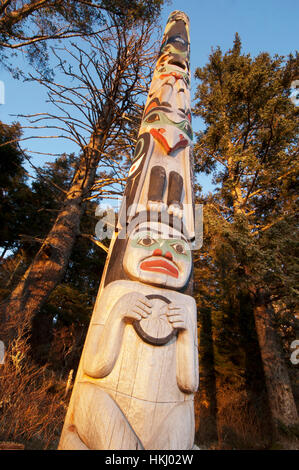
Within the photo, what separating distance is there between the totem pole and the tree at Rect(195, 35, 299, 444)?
3.94 m

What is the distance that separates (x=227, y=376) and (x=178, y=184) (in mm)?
7865

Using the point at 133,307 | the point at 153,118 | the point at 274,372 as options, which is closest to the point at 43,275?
the point at 133,307

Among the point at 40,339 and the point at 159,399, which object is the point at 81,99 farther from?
the point at 40,339

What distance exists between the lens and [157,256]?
250 cm

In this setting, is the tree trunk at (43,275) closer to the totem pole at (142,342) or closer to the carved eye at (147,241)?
the totem pole at (142,342)

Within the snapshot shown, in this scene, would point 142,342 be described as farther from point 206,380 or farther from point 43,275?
point 206,380

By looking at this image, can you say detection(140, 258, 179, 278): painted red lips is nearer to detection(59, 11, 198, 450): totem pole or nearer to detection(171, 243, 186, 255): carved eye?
detection(59, 11, 198, 450): totem pole

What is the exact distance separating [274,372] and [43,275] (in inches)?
236

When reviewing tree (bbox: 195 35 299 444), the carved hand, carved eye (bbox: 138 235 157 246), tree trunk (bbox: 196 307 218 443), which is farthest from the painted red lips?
tree trunk (bbox: 196 307 218 443)

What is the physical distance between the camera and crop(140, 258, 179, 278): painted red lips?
94.1 inches

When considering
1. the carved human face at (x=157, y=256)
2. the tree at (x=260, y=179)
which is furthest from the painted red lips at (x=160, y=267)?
the tree at (x=260, y=179)

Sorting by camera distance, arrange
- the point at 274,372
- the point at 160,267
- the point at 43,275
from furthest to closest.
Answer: the point at 274,372 → the point at 43,275 → the point at 160,267

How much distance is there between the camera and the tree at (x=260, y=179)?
20.3 ft

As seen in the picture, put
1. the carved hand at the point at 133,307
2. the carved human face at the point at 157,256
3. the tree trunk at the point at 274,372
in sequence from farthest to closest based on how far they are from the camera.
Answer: the tree trunk at the point at 274,372, the carved human face at the point at 157,256, the carved hand at the point at 133,307
